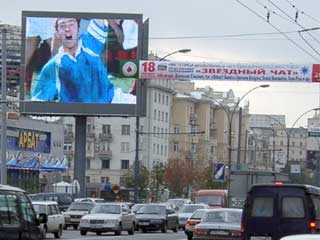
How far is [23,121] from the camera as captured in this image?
3282 inches

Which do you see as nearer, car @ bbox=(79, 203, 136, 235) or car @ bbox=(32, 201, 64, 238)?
car @ bbox=(32, 201, 64, 238)

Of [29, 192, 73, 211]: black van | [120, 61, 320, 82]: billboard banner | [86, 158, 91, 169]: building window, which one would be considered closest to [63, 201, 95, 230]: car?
[29, 192, 73, 211]: black van

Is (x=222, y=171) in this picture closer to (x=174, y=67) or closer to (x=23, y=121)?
(x=174, y=67)

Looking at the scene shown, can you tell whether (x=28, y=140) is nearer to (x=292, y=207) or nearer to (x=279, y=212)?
(x=279, y=212)

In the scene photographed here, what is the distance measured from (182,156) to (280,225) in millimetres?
112774

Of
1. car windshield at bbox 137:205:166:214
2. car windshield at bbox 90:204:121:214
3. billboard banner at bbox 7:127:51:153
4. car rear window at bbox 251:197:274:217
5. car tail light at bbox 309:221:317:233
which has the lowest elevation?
car windshield at bbox 137:205:166:214

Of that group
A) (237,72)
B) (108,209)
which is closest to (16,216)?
(108,209)

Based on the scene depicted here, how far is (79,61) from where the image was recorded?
212 ft

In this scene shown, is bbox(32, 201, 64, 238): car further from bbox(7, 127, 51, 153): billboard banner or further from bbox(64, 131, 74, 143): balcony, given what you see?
bbox(64, 131, 74, 143): balcony

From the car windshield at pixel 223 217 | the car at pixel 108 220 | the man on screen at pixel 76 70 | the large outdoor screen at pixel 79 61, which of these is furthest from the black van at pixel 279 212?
the man on screen at pixel 76 70

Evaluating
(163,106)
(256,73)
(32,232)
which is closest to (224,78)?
(256,73)

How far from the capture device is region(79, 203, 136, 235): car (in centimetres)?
4428

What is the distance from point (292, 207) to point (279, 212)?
0.35 meters

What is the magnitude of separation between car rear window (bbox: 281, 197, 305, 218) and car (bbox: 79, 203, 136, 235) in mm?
19663
